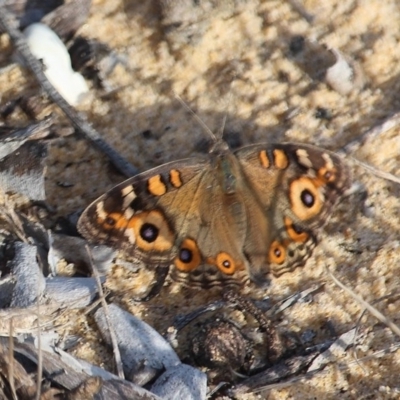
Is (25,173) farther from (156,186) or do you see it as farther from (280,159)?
(280,159)

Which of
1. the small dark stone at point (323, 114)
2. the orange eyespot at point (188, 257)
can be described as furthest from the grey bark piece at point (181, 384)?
the small dark stone at point (323, 114)

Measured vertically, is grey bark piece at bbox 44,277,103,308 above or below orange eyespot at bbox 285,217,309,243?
above

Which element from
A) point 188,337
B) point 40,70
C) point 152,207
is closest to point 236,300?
point 188,337

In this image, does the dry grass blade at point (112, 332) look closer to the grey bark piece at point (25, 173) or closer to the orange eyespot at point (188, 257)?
the orange eyespot at point (188, 257)

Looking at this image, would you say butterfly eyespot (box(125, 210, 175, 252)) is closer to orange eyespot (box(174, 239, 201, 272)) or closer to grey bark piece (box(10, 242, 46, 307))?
orange eyespot (box(174, 239, 201, 272))

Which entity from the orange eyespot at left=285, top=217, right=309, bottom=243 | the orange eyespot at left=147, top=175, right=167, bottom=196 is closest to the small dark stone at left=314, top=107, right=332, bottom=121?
the orange eyespot at left=285, top=217, right=309, bottom=243

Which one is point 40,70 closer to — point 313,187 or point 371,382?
point 313,187
